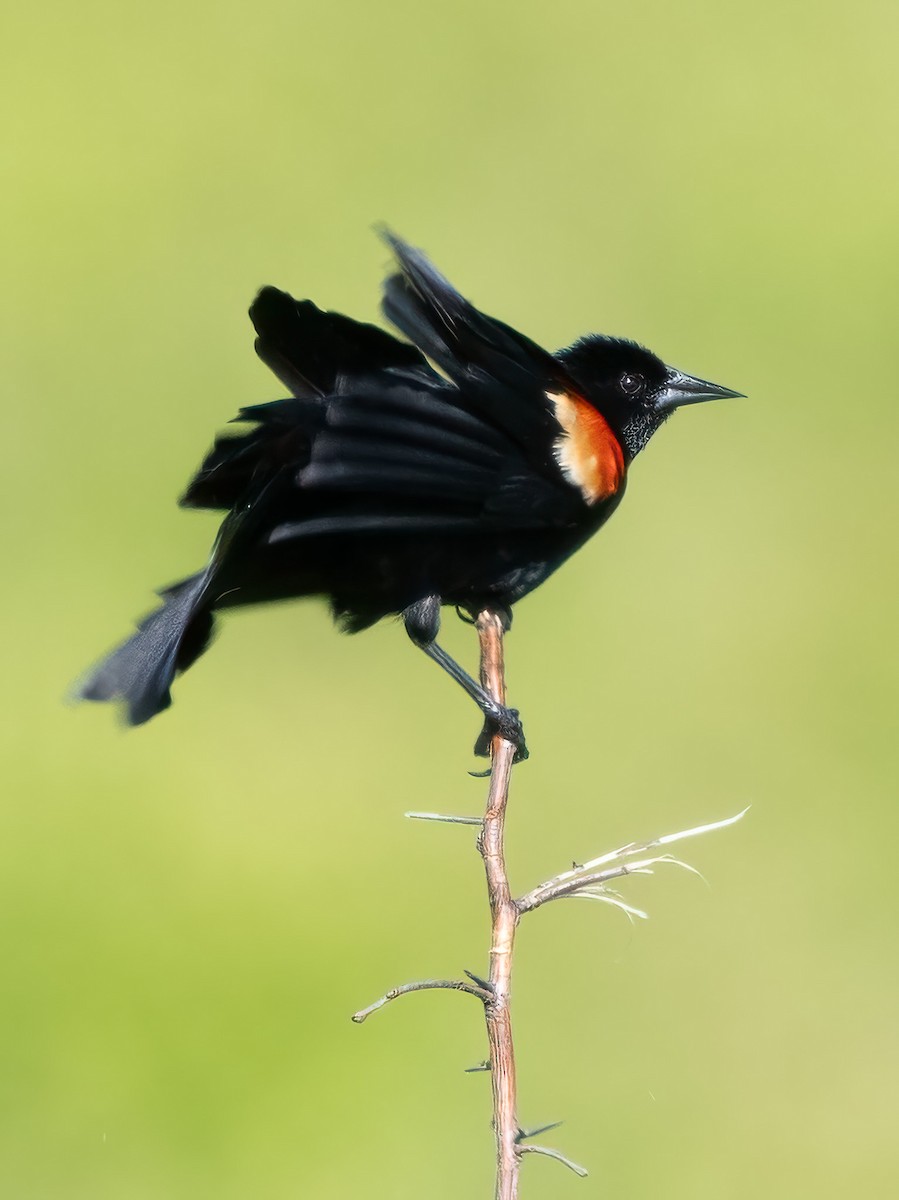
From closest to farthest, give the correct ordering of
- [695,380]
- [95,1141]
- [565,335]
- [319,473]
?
[319,473] < [695,380] < [95,1141] < [565,335]

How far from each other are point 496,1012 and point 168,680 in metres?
0.77

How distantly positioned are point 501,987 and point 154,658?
0.81m

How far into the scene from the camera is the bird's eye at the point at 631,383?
8.16 ft

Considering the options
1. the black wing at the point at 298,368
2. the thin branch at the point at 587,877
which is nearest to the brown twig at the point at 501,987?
the thin branch at the point at 587,877

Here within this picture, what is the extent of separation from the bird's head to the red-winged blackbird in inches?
4.6

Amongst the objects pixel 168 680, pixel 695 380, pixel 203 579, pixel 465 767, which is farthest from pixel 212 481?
pixel 465 767

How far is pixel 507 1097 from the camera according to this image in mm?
1533

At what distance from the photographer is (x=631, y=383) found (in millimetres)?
2494

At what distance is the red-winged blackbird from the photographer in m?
1.99

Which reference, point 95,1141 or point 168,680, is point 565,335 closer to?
point 95,1141

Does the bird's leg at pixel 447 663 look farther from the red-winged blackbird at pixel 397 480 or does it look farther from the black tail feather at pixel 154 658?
the black tail feather at pixel 154 658

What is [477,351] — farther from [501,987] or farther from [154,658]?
[501,987]

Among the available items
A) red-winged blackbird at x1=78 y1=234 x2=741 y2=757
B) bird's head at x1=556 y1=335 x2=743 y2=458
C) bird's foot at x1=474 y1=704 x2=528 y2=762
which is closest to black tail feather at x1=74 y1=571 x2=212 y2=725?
red-winged blackbird at x1=78 y1=234 x2=741 y2=757

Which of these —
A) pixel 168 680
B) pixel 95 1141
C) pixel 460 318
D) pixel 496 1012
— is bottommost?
pixel 95 1141
